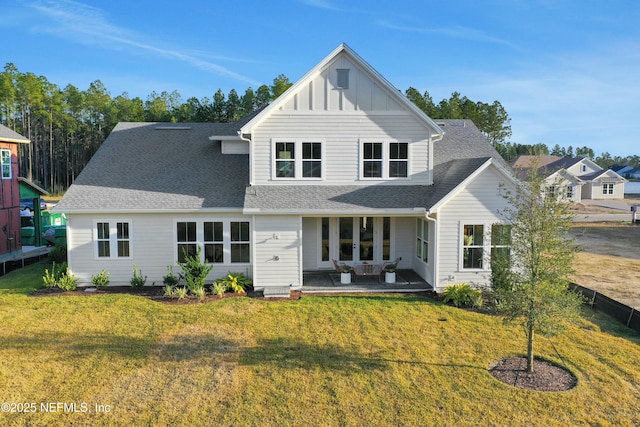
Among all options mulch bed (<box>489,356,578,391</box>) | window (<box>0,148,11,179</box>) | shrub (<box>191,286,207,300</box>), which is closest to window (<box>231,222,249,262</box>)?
shrub (<box>191,286,207,300</box>)

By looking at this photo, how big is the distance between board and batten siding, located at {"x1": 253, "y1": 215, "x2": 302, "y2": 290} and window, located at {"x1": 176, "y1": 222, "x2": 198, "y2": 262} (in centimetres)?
246

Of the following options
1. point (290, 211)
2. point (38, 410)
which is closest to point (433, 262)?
point (290, 211)

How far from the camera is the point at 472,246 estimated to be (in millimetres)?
14797

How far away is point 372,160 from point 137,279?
30.9 feet

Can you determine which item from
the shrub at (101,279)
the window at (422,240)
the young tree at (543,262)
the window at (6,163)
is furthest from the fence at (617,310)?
the window at (6,163)

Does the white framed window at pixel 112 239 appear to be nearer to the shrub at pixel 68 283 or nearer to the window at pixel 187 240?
the shrub at pixel 68 283

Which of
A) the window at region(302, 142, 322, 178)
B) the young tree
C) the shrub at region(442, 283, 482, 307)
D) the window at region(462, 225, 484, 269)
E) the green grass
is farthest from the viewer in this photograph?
the window at region(302, 142, 322, 178)

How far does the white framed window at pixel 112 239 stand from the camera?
1542 centimetres

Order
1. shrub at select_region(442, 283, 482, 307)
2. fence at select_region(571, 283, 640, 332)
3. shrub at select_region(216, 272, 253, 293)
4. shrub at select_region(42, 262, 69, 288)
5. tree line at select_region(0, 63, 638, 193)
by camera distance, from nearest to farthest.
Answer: fence at select_region(571, 283, 640, 332)
shrub at select_region(442, 283, 482, 307)
shrub at select_region(216, 272, 253, 293)
shrub at select_region(42, 262, 69, 288)
tree line at select_region(0, 63, 638, 193)

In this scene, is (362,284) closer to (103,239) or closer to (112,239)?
(112,239)

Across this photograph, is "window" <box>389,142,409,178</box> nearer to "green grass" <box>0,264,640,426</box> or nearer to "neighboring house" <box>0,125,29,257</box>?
"green grass" <box>0,264,640,426</box>

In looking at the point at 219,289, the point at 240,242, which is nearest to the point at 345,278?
the point at 240,242

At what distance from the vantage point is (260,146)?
15781mm

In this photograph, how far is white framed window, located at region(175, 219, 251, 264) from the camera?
616 inches
